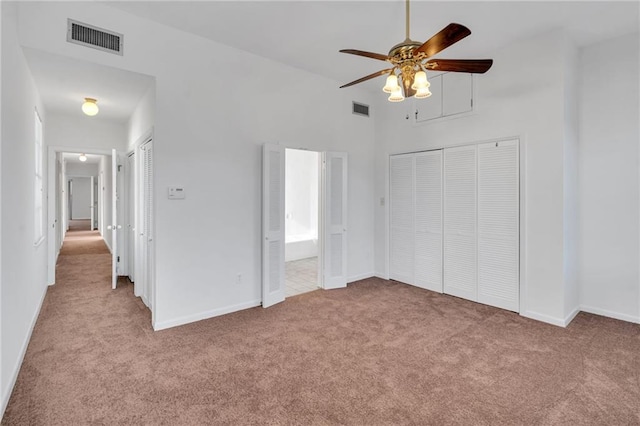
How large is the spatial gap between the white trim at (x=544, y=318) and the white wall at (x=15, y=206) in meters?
4.58

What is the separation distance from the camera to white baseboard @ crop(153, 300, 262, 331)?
3.26 meters

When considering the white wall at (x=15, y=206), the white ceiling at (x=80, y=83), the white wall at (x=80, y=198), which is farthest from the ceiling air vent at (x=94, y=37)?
the white wall at (x=80, y=198)

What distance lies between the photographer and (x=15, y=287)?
2.45 metres

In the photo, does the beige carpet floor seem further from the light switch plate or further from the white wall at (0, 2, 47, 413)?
the light switch plate

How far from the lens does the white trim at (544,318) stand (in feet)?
10.9

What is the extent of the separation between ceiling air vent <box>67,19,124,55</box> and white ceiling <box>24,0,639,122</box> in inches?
7.0

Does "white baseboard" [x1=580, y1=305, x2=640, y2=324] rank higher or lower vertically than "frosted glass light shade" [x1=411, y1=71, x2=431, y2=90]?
lower

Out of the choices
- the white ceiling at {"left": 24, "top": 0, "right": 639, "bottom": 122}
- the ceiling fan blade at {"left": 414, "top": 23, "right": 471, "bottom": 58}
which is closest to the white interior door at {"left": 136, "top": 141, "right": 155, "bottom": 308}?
the white ceiling at {"left": 24, "top": 0, "right": 639, "bottom": 122}

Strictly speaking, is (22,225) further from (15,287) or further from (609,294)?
(609,294)

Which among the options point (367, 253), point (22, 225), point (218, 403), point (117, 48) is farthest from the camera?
point (367, 253)

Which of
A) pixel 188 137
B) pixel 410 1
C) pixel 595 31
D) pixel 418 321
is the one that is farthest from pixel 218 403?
pixel 595 31

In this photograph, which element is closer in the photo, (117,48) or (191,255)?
(117,48)

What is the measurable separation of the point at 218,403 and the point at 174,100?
2.84m

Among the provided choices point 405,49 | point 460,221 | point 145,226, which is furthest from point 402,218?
point 145,226
